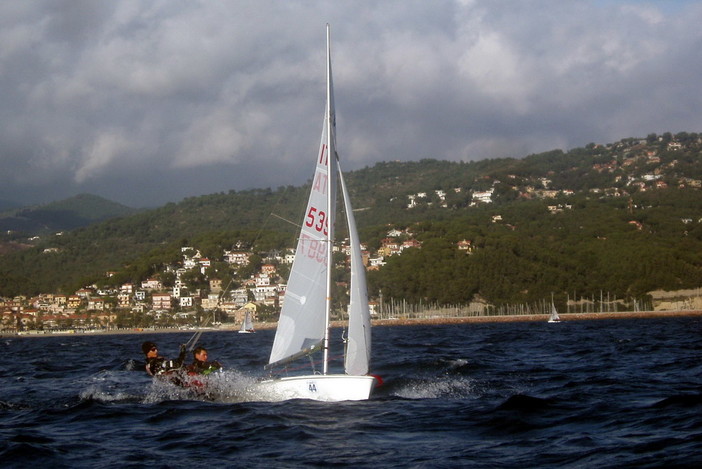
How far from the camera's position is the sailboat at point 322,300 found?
54.1 ft

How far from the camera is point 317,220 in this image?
16844 millimetres

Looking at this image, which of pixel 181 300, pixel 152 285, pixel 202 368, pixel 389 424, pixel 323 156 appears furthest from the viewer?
pixel 152 285

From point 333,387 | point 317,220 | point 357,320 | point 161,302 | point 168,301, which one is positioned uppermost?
point 168,301

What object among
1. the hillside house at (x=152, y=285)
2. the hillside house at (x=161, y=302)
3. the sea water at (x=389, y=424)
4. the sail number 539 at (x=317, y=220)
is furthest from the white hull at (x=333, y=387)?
the hillside house at (x=152, y=285)

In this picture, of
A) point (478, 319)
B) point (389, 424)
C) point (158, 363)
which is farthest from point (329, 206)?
point (478, 319)

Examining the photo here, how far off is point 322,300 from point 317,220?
4.99ft

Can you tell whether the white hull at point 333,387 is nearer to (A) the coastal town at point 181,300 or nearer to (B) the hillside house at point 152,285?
(A) the coastal town at point 181,300

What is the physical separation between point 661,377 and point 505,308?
389 ft

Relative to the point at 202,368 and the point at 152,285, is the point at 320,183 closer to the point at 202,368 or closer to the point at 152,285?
the point at 202,368

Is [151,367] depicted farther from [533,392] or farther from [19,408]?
[533,392]

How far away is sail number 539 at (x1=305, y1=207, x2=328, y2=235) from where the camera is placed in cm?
1678

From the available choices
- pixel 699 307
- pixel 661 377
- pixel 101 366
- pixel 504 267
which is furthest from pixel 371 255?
pixel 661 377

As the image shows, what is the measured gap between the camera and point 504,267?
14612cm

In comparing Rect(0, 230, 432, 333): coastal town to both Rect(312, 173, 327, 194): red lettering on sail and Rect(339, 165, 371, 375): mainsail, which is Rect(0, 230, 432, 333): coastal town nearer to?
Rect(312, 173, 327, 194): red lettering on sail
